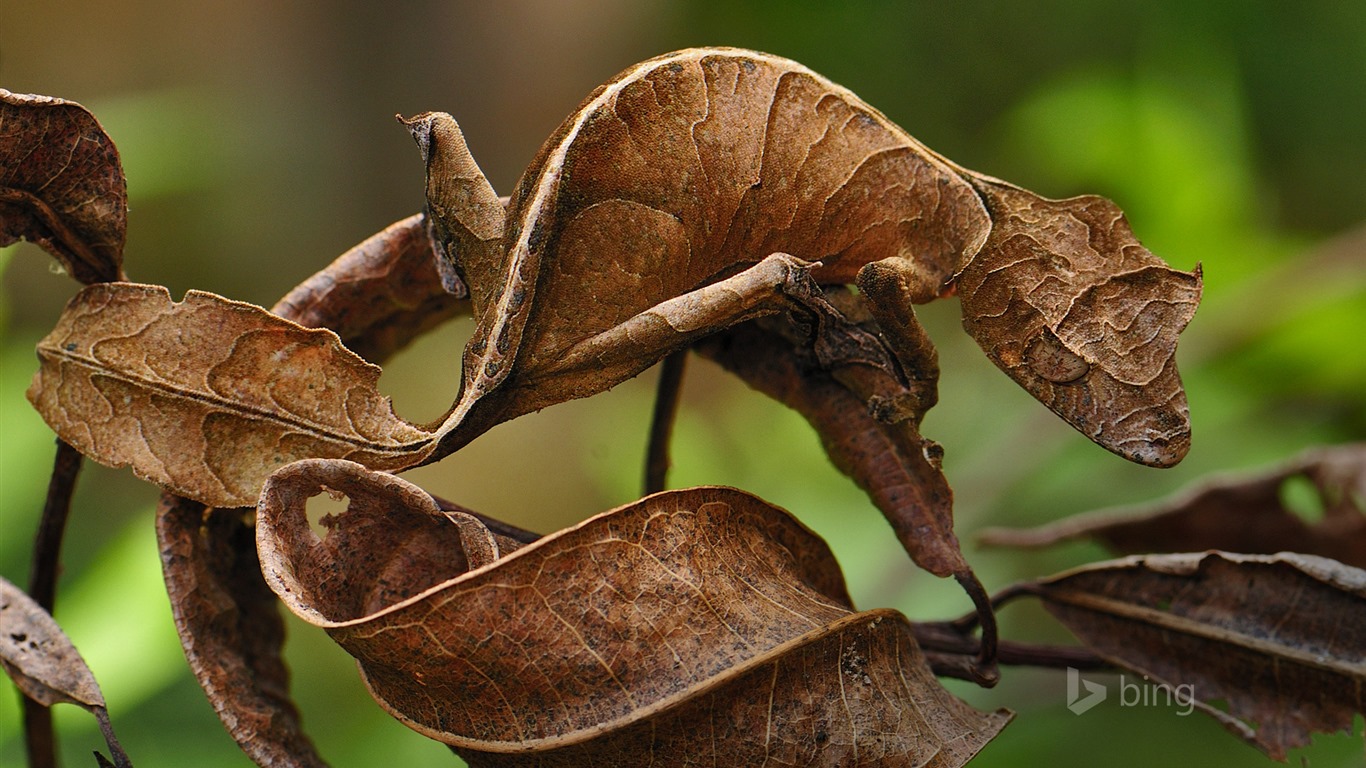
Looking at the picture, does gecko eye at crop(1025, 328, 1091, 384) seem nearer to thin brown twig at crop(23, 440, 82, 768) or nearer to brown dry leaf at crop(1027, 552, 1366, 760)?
brown dry leaf at crop(1027, 552, 1366, 760)

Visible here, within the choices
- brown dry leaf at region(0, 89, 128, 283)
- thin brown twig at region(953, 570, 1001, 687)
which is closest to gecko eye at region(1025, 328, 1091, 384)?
thin brown twig at region(953, 570, 1001, 687)

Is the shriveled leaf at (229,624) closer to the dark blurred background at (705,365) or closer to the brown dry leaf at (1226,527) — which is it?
the dark blurred background at (705,365)

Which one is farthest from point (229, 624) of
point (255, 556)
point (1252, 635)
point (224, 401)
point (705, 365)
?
point (705, 365)

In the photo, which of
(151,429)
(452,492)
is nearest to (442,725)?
(151,429)

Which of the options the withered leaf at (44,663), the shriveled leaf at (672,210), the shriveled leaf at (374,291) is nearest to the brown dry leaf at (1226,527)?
the shriveled leaf at (672,210)

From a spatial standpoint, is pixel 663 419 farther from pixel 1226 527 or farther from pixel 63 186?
pixel 1226 527
